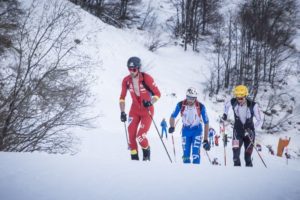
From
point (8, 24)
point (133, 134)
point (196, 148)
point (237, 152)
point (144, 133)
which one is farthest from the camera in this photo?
point (8, 24)

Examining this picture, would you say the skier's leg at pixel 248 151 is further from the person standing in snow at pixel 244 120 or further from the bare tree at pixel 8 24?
the bare tree at pixel 8 24

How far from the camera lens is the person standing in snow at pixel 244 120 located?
593cm

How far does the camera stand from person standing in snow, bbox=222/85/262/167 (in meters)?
5.93

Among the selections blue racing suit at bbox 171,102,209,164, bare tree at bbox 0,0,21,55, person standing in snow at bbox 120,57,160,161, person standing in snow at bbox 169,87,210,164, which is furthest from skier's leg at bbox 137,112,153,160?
bare tree at bbox 0,0,21,55

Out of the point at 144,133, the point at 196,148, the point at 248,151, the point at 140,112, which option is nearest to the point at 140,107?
the point at 140,112

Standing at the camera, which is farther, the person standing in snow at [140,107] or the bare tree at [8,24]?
the bare tree at [8,24]

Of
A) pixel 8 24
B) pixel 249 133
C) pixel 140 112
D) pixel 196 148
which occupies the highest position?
pixel 8 24

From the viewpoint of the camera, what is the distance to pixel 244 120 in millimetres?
6094

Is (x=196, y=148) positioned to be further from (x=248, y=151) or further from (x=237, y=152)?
(x=248, y=151)

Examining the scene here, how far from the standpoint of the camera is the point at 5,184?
2246 mm

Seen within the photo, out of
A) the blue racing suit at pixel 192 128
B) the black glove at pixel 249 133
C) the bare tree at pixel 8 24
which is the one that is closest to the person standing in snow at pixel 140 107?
the blue racing suit at pixel 192 128

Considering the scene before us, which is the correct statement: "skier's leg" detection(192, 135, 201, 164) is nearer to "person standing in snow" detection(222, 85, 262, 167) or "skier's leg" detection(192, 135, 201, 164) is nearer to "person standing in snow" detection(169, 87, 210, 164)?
"person standing in snow" detection(169, 87, 210, 164)

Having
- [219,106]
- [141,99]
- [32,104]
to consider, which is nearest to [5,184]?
[141,99]

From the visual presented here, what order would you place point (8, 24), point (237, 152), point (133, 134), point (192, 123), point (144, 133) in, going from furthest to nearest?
point (8, 24)
point (237, 152)
point (192, 123)
point (133, 134)
point (144, 133)
